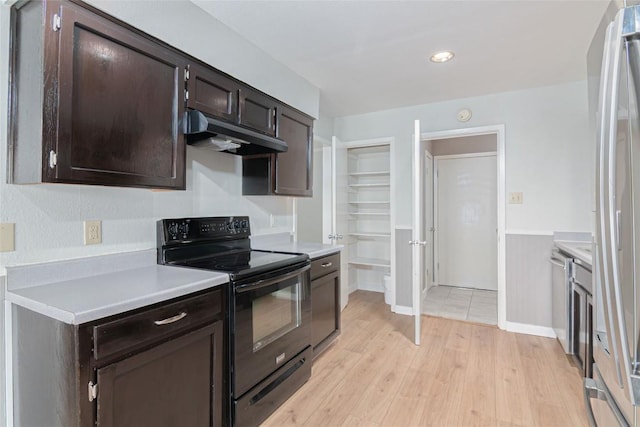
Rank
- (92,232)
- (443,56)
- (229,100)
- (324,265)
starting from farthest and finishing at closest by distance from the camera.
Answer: (324,265) → (443,56) → (229,100) → (92,232)

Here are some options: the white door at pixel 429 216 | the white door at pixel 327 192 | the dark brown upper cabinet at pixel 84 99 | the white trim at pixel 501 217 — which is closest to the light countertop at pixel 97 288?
the dark brown upper cabinet at pixel 84 99

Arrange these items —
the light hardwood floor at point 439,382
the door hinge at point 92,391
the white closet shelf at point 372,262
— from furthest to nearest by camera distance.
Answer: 1. the white closet shelf at point 372,262
2. the light hardwood floor at point 439,382
3. the door hinge at point 92,391

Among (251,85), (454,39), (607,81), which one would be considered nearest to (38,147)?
(251,85)

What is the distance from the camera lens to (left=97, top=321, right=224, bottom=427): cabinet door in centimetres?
120

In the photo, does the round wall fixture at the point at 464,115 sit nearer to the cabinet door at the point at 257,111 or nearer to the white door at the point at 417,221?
the white door at the point at 417,221

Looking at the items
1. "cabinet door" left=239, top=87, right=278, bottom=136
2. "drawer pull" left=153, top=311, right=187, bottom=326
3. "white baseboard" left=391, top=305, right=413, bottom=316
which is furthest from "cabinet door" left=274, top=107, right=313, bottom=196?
"white baseboard" left=391, top=305, right=413, bottom=316

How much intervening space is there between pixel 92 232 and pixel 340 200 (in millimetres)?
2517

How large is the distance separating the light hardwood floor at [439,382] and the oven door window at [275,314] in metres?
0.49

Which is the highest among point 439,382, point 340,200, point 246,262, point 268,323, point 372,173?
point 372,173

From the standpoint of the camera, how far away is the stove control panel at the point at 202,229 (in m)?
1.93

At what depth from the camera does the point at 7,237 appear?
1.35 m

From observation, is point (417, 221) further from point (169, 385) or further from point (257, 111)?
point (169, 385)

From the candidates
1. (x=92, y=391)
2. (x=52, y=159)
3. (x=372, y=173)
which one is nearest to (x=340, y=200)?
(x=372, y=173)

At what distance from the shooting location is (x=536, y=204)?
321cm
